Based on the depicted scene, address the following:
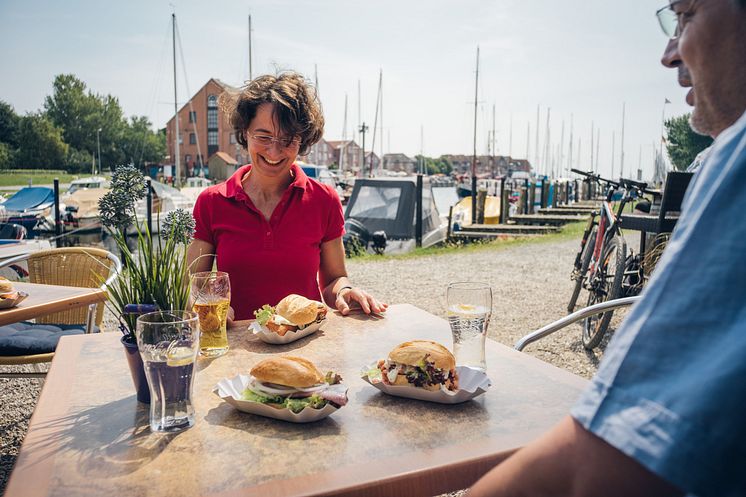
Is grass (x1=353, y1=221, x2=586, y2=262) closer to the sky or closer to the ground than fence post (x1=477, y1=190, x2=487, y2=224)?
closer to the ground

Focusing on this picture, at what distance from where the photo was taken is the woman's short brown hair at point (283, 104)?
3074 mm

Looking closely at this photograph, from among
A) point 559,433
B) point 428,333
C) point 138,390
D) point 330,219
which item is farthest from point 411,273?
point 559,433

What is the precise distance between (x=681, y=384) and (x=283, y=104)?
8.93ft

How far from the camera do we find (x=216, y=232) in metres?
3.19

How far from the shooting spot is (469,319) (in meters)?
1.92

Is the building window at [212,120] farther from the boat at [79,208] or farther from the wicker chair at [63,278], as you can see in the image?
the wicker chair at [63,278]

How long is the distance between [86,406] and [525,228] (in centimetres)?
1697

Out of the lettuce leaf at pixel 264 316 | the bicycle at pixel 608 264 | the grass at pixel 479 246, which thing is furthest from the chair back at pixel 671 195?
the grass at pixel 479 246

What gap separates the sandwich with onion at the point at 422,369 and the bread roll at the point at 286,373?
226mm

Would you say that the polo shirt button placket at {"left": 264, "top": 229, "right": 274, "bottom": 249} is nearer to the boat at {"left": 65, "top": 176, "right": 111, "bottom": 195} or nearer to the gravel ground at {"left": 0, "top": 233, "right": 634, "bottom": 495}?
the gravel ground at {"left": 0, "top": 233, "right": 634, "bottom": 495}

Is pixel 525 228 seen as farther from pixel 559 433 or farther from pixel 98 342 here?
pixel 559 433

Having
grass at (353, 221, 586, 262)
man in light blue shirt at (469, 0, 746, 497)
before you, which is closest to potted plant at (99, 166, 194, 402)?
man in light blue shirt at (469, 0, 746, 497)

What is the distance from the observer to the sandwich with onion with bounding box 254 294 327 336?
Answer: 2.22 meters

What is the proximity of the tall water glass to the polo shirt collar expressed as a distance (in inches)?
66.4
